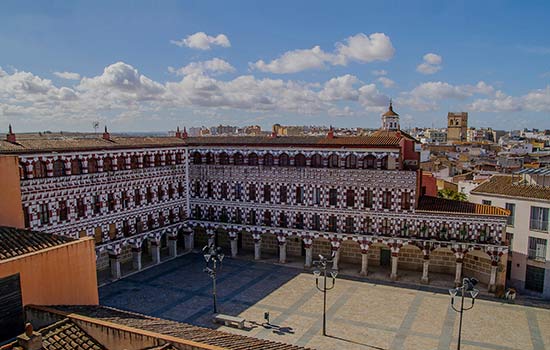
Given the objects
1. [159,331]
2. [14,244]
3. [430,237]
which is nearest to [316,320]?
[430,237]

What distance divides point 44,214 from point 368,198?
83.4 ft

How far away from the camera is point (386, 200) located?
36625 mm

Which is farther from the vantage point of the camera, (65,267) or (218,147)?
Answer: (218,147)

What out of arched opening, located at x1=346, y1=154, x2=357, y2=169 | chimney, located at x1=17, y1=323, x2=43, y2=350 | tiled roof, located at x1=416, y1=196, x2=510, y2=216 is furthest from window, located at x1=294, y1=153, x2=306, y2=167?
chimney, located at x1=17, y1=323, x2=43, y2=350

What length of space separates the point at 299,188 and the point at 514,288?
19291 millimetres

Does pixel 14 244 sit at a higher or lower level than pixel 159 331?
higher

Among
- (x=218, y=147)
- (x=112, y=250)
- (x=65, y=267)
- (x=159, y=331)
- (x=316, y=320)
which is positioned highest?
(x=218, y=147)

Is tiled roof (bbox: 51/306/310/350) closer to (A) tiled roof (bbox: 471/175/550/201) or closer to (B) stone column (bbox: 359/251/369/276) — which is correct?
(B) stone column (bbox: 359/251/369/276)

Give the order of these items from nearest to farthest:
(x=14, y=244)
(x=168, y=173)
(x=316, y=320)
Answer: (x=14, y=244) < (x=316, y=320) < (x=168, y=173)

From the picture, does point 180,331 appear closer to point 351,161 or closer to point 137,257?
point 137,257

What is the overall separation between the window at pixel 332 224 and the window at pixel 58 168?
22.1 m

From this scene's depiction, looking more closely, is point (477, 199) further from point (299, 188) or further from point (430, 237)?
point (299, 188)

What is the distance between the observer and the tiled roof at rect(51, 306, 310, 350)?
44.9ft

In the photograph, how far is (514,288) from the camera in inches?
1364
